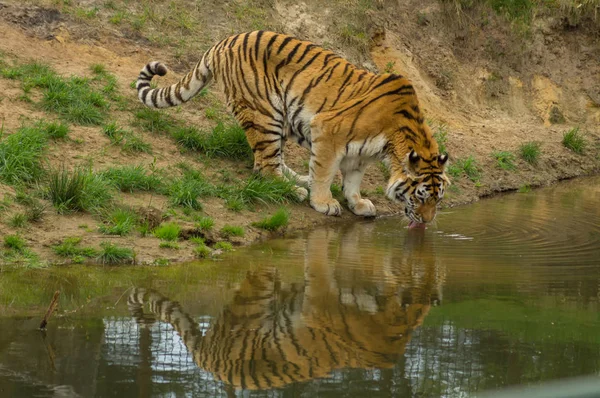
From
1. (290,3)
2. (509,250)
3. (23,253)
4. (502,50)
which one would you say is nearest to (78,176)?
(23,253)

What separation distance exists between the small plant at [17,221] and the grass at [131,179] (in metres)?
1.19

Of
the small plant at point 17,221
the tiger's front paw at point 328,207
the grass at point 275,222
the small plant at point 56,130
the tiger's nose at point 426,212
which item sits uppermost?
the small plant at point 56,130

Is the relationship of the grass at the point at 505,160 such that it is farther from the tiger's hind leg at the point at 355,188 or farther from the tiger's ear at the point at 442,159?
the tiger's ear at the point at 442,159

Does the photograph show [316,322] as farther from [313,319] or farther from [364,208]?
[364,208]

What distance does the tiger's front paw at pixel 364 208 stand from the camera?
9.94 metres

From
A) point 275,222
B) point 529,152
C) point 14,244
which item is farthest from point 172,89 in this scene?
point 529,152

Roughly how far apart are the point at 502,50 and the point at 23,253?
1061 cm

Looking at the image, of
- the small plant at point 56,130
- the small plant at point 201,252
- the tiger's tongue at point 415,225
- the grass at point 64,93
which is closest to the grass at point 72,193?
the small plant at point 201,252

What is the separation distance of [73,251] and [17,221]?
603mm

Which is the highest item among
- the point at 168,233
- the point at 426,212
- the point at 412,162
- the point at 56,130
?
the point at 56,130

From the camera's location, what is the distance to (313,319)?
593cm

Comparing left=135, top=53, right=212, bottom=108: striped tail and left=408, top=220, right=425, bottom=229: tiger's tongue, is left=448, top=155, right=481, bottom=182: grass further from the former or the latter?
left=135, top=53, right=212, bottom=108: striped tail

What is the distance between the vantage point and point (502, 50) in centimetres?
1562

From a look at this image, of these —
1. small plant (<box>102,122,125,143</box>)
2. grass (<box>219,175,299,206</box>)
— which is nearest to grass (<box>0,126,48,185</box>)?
small plant (<box>102,122,125,143</box>)
